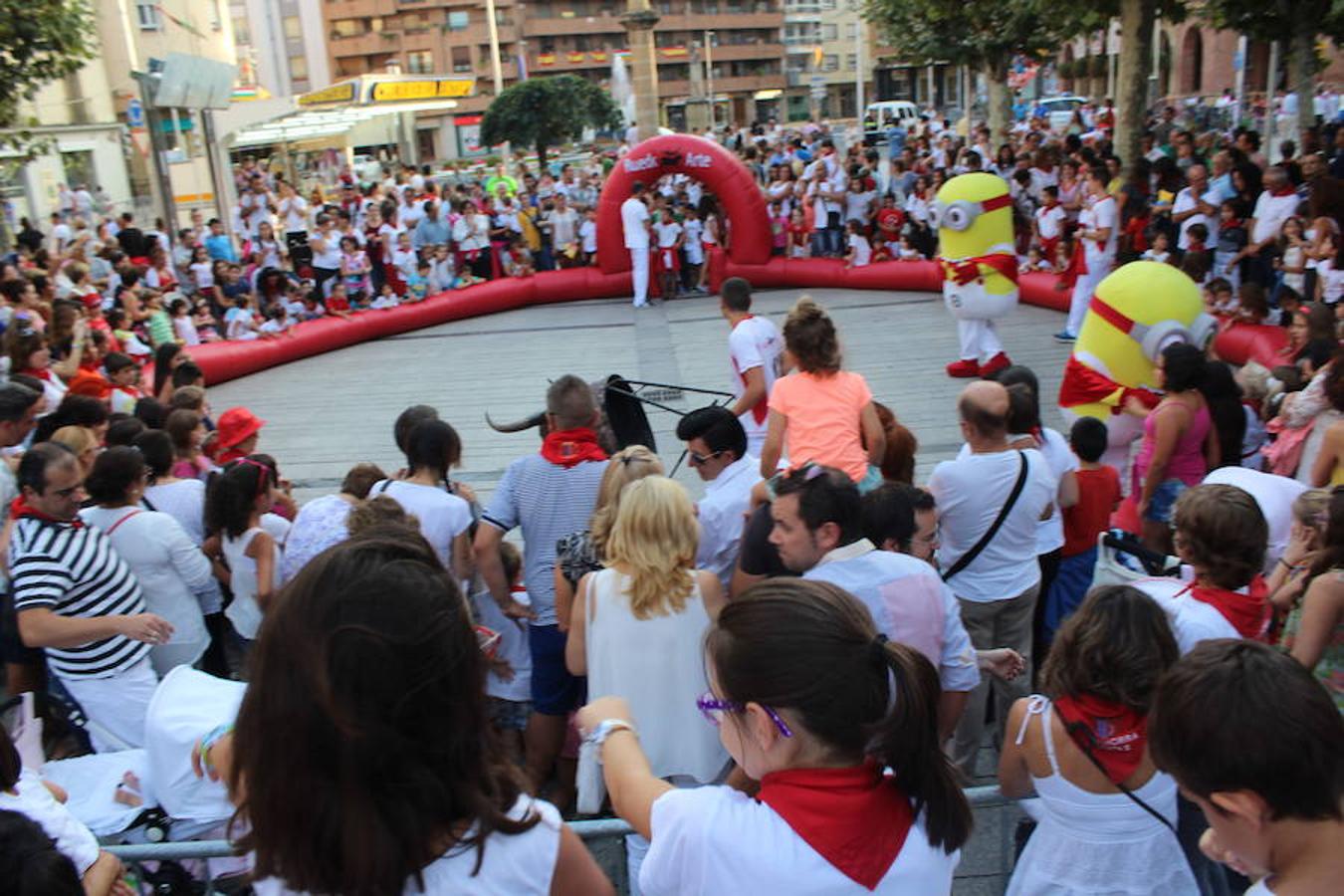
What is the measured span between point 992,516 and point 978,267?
240 inches

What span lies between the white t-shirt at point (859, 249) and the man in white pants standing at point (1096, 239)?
418 centimetres

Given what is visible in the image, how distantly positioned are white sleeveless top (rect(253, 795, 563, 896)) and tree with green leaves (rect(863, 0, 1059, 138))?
19.9m

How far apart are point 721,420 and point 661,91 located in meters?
79.8

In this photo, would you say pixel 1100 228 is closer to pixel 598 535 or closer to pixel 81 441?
pixel 598 535

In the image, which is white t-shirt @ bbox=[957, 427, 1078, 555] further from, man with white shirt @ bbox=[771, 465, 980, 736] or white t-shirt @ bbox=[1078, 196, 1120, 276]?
white t-shirt @ bbox=[1078, 196, 1120, 276]

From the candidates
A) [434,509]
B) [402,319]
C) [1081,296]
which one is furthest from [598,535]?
[402,319]

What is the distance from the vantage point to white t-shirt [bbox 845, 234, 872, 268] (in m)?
15.1

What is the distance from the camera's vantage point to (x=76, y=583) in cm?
387

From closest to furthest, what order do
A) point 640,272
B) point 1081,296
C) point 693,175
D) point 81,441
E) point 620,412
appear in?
point 81,441 → point 620,412 → point 1081,296 → point 693,175 → point 640,272

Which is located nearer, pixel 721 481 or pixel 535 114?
pixel 721 481

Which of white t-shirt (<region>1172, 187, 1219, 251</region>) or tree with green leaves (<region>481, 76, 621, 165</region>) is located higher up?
tree with green leaves (<region>481, 76, 621, 165</region>)

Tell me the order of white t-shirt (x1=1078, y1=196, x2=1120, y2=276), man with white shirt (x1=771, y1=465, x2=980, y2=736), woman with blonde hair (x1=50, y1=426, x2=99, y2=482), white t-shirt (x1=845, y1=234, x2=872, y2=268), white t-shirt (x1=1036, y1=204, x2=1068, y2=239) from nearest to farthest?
1. man with white shirt (x1=771, y1=465, x2=980, y2=736)
2. woman with blonde hair (x1=50, y1=426, x2=99, y2=482)
3. white t-shirt (x1=1078, y1=196, x2=1120, y2=276)
4. white t-shirt (x1=1036, y1=204, x2=1068, y2=239)
5. white t-shirt (x1=845, y1=234, x2=872, y2=268)

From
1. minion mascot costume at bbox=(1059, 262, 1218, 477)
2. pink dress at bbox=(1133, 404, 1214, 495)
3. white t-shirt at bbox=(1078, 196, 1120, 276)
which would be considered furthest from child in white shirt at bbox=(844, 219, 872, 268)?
pink dress at bbox=(1133, 404, 1214, 495)

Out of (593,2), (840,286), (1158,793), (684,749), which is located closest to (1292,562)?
(1158,793)
